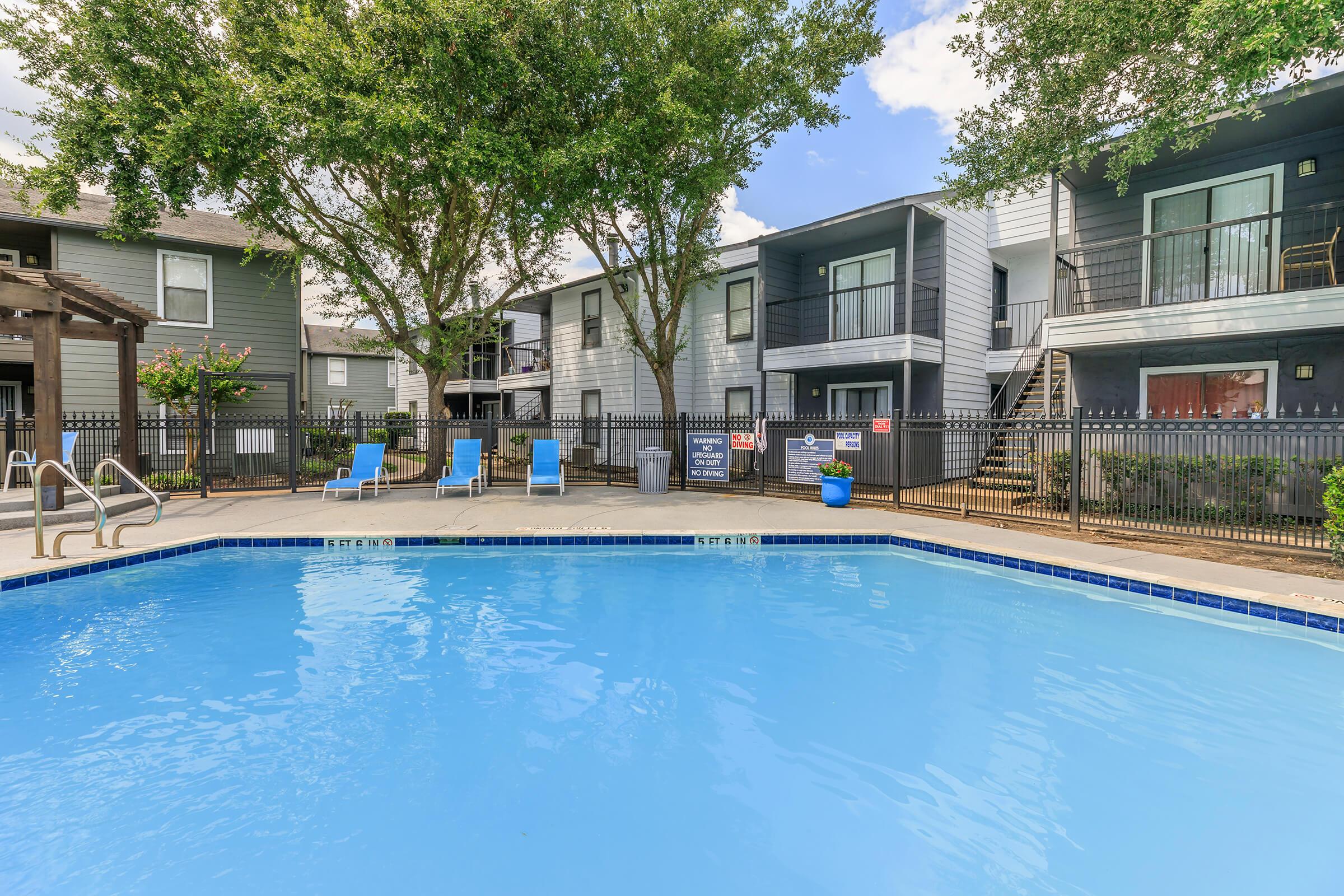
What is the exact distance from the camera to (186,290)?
1423cm

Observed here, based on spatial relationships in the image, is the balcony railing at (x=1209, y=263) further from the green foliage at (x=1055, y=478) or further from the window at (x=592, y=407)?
the window at (x=592, y=407)

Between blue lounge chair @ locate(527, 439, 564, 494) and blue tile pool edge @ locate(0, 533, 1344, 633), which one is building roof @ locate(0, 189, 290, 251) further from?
blue tile pool edge @ locate(0, 533, 1344, 633)

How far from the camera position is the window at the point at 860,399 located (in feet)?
47.4

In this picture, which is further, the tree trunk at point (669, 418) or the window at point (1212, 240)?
the tree trunk at point (669, 418)

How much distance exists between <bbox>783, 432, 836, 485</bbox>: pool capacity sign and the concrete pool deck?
583 mm

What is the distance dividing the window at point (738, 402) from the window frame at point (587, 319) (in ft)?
14.8

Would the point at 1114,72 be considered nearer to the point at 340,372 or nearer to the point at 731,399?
the point at 731,399

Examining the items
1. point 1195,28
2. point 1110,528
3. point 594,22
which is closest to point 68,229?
point 594,22

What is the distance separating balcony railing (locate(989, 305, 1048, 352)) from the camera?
14.7 metres

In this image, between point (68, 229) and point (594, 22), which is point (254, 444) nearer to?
point (68, 229)

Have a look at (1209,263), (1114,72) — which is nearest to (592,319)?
(1114,72)

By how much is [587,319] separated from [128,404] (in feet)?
38.2

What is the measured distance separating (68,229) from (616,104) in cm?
1233

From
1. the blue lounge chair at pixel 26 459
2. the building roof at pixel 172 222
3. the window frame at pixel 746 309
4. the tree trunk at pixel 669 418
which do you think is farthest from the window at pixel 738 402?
the blue lounge chair at pixel 26 459
